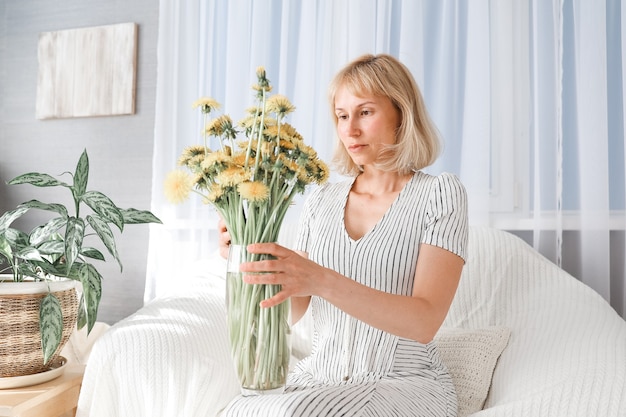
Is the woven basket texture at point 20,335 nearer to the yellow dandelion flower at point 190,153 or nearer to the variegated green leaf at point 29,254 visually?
the variegated green leaf at point 29,254

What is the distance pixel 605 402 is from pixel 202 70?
6.22 ft

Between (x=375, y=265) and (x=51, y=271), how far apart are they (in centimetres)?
78

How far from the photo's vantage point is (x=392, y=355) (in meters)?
1.17

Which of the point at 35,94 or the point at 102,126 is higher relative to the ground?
the point at 35,94

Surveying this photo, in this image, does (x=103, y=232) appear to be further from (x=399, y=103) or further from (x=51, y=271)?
(x=399, y=103)

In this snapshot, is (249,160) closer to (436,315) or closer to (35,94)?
(436,315)

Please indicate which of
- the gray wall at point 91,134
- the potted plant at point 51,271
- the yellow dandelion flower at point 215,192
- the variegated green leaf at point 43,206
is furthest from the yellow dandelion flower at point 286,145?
the gray wall at point 91,134

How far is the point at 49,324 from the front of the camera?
119 cm

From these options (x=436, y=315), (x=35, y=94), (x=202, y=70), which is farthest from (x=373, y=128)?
(x=35, y=94)

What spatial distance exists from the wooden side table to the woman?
20.1 inches

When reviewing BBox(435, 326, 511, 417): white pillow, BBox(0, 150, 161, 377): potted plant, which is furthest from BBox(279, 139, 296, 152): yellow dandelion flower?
BBox(435, 326, 511, 417): white pillow

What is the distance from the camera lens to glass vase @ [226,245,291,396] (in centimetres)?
86

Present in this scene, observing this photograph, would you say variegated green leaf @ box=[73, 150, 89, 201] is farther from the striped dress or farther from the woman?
the striped dress

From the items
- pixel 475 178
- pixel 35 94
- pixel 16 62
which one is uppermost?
pixel 16 62
